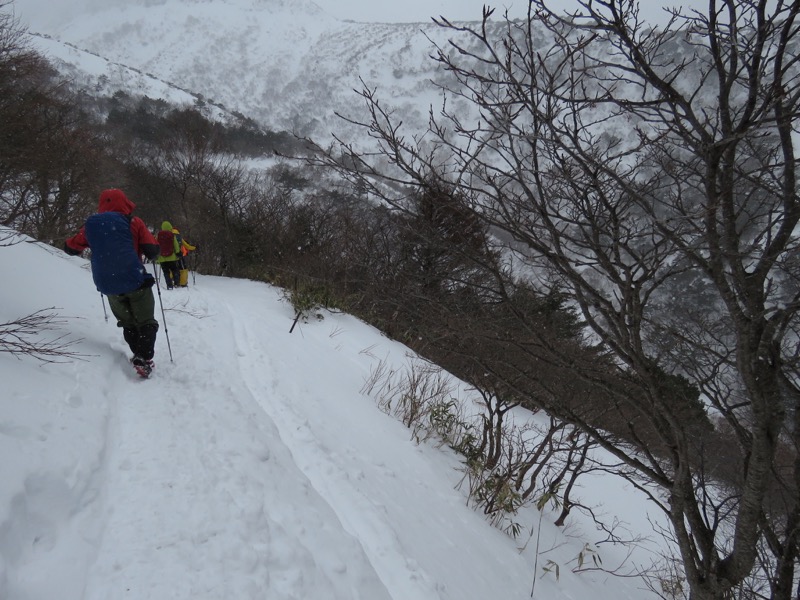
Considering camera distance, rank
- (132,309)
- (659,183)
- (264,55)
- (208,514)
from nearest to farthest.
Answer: (659,183) < (208,514) < (132,309) < (264,55)

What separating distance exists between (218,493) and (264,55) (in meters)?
87.7

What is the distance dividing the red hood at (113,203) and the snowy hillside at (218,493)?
3.76 feet

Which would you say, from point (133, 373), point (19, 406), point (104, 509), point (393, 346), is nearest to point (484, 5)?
point (104, 509)

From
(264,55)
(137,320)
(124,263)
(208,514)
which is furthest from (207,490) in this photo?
(264,55)

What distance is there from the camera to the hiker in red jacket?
322 cm

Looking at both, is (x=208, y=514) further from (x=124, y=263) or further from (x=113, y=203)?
(x=113, y=203)

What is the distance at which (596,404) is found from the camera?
11.8 ft

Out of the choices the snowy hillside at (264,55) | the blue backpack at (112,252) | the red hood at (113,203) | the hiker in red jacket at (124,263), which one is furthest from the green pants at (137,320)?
the snowy hillside at (264,55)

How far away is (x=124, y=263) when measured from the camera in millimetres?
3270

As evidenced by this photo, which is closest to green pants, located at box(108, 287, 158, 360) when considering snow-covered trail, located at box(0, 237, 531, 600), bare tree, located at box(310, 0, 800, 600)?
snow-covered trail, located at box(0, 237, 531, 600)

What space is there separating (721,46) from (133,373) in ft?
14.0

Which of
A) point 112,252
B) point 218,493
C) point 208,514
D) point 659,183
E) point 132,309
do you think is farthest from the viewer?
point 132,309

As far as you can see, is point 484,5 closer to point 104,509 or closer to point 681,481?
point 681,481

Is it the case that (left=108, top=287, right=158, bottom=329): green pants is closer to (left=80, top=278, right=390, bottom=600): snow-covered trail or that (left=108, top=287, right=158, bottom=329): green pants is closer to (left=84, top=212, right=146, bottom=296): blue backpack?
(left=84, top=212, right=146, bottom=296): blue backpack
